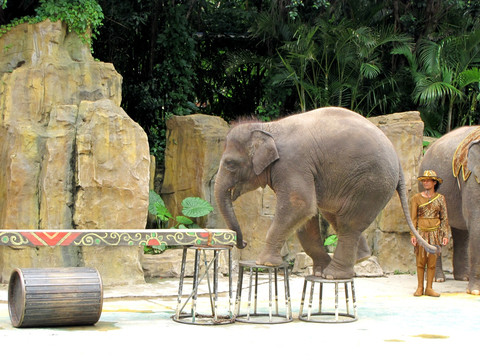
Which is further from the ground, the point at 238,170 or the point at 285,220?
the point at 238,170

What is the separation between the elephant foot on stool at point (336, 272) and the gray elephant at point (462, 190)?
2352mm

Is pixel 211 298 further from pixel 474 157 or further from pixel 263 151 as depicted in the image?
pixel 474 157

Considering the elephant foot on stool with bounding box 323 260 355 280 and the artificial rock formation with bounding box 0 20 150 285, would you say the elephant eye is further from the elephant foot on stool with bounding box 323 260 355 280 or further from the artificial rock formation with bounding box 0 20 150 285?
the artificial rock formation with bounding box 0 20 150 285

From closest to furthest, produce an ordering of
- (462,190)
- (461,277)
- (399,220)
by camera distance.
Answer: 1. (462,190)
2. (461,277)
3. (399,220)

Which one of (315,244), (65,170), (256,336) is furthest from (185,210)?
(256,336)

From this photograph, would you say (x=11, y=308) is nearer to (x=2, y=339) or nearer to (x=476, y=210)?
(x=2, y=339)

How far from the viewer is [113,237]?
19.8ft

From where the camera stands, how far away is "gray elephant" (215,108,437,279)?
21.7ft

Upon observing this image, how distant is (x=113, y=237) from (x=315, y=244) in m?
2.20

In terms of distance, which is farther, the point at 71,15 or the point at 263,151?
the point at 71,15

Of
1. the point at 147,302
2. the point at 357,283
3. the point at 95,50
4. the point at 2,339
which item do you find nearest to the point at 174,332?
the point at 2,339

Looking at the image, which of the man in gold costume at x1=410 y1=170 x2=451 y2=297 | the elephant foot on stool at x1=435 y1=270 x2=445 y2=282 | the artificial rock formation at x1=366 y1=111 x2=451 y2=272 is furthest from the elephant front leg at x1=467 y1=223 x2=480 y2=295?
the artificial rock formation at x1=366 y1=111 x2=451 y2=272

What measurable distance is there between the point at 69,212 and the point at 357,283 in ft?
12.1

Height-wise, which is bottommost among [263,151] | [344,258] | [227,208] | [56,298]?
[56,298]
